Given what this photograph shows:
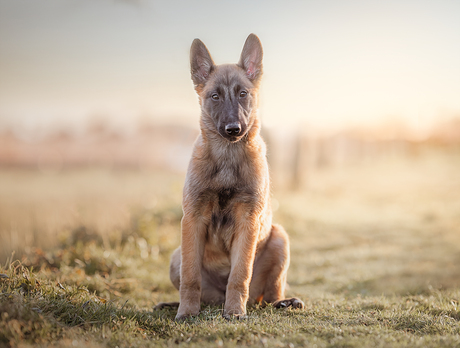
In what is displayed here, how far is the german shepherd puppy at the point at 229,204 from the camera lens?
4742 mm

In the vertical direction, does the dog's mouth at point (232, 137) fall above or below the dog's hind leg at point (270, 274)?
A: above

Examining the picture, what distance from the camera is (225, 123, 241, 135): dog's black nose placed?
15.3 feet

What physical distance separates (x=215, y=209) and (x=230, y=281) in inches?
35.6

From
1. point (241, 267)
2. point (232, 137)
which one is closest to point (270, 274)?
point (241, 267)

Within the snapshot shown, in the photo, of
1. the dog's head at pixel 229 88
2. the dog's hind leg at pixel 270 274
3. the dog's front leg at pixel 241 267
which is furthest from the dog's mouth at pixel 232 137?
the dog's hind leg at pixel 270 274

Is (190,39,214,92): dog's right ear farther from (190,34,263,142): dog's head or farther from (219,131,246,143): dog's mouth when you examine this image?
(219,131,246,143): dog's mouth

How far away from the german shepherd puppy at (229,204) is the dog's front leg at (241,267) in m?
0.01

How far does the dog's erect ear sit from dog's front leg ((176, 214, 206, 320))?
227cm

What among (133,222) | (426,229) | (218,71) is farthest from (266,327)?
(426,229)

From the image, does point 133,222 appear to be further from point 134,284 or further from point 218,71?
point 218,71

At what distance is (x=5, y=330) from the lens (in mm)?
3240

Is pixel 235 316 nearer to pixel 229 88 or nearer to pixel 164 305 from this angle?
pixel 164 305

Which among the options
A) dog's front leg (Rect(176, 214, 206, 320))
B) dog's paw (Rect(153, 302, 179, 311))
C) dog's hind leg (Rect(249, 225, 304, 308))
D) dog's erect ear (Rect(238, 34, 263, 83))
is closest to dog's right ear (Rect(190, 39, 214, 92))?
dog's erect ear (Rect(238, 34, 263, 83))

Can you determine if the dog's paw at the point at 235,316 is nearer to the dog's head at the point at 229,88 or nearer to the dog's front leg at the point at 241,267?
the dog's front leg at the point at 241,267
